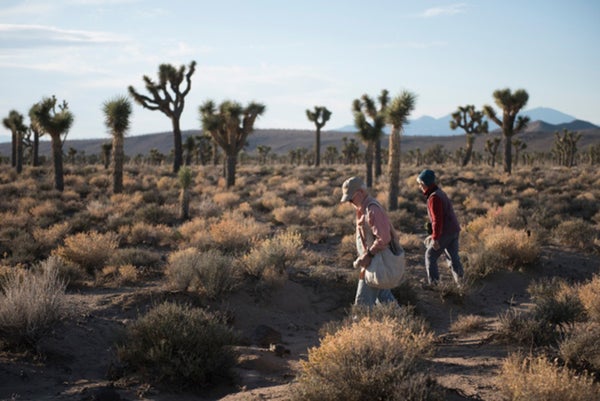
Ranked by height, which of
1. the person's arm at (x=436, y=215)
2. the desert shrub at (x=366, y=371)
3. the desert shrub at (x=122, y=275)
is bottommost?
the desert shrub at (x=122, y=275)

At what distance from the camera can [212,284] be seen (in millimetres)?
8578

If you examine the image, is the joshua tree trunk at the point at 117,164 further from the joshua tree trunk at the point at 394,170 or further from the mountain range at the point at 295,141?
the mountain range at the point at 295,141

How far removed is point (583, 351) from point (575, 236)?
10.2 m

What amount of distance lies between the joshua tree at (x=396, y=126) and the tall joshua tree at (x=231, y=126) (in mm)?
9674

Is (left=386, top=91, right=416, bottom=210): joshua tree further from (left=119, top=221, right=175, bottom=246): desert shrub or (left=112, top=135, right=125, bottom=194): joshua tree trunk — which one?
(left=112, top=135, right=125, bottom=194): joshua tree trunk

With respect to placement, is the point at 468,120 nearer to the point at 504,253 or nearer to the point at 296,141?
the point at 504,253

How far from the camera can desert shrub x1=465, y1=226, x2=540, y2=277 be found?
444 inches

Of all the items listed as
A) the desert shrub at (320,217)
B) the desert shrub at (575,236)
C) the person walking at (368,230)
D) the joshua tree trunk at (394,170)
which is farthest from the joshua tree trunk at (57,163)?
the person walking at (368,230)

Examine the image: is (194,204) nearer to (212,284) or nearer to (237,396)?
(212,284)

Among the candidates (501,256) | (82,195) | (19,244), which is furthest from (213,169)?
(501,256)

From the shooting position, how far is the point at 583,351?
5.18 meters

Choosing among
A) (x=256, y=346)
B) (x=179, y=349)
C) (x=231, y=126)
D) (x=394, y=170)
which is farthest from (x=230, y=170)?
(x=179, y=349)

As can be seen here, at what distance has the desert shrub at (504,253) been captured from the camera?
11.3 m

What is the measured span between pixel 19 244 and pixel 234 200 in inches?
427
